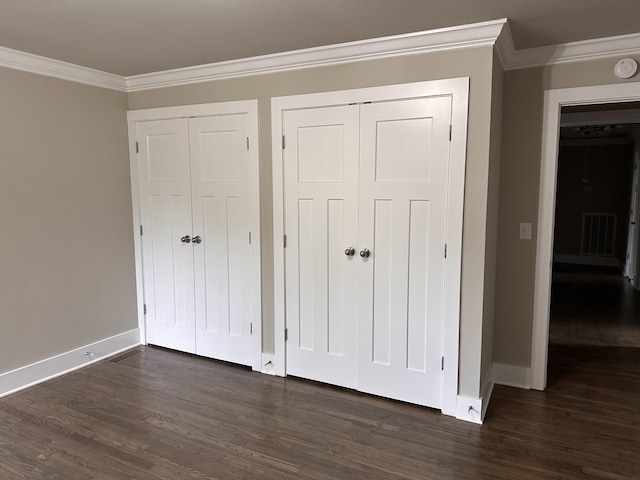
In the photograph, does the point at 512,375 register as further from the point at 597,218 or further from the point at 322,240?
the point at 597,218

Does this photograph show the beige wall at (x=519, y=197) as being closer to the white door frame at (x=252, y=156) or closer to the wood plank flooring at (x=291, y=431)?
the wood plank flooring at (x=291, y=431)

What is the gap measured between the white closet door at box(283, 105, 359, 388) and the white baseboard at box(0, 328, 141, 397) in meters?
1.58

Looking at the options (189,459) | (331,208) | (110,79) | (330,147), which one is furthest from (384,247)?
(110,79)

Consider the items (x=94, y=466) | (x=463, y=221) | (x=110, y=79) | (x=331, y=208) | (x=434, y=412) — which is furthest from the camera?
(x=110, y=79)

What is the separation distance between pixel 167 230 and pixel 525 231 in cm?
275

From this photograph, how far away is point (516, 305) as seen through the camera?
3.11m

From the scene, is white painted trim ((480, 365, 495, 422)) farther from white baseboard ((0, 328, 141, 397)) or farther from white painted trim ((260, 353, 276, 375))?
white baseboard ((0, 328, 141, 397))

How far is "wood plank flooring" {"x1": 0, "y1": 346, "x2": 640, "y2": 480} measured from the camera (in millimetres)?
2225

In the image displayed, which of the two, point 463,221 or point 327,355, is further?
point 327,355

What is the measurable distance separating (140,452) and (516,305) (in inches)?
100

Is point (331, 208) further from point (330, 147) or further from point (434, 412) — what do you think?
point (434, 412)

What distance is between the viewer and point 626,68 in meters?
2.67

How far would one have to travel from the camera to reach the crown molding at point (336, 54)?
7.99ft

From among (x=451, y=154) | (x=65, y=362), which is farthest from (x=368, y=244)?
(x=65, y=362)
